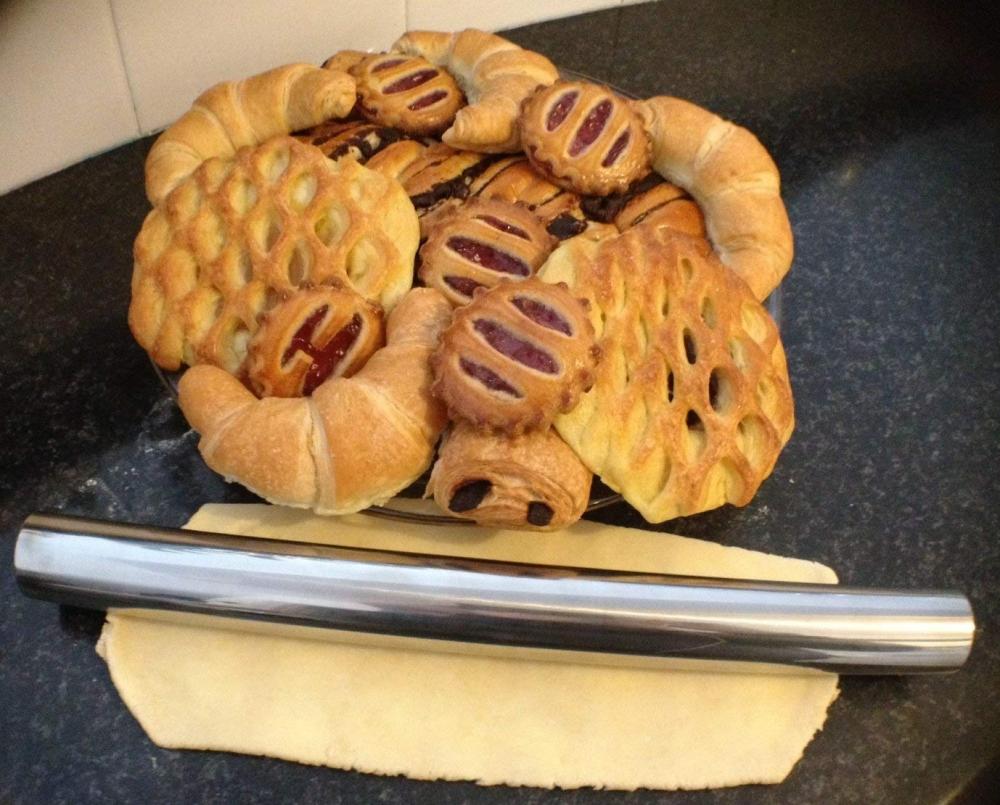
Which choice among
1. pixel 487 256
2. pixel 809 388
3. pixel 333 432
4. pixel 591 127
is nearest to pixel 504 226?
pixel 487 256

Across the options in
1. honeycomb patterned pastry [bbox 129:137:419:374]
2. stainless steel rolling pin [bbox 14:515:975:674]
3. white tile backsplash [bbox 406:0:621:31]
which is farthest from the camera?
white tile backsplash [bbox 406:0:621:31]

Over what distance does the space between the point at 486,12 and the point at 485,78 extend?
334 millimetres

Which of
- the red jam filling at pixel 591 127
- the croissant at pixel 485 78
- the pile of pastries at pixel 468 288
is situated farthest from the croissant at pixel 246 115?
the red jam filling at pixel 591 127

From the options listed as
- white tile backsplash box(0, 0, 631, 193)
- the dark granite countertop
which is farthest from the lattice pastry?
white tile backsplash box(0, 0, 631, 193)

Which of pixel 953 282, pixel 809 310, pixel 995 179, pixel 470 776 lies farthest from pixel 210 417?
pixel 995 179

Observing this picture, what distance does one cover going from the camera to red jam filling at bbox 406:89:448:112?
0.88 meters

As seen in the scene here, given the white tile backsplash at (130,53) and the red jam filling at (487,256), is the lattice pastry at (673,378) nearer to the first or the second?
the red jam filling at (487,256)

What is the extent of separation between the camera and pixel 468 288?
2.52ft

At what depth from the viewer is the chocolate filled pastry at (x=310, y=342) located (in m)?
0.71

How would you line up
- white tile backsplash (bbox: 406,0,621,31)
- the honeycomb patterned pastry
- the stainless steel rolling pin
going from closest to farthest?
the stainless steel rolling pin
the honeycomb patterned pastry
white tile backsplash (bbox: 406,0,621,31)

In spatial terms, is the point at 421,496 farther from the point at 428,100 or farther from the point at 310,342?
the point at 428,100

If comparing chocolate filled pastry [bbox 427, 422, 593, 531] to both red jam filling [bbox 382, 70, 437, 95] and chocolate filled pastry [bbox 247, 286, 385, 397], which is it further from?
red jam filling [bbox 382, 70, 437, 95]

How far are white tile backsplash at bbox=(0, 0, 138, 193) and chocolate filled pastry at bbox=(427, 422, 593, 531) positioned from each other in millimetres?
582

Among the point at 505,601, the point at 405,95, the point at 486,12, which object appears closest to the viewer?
the point at 505,601
